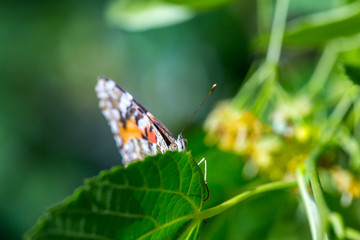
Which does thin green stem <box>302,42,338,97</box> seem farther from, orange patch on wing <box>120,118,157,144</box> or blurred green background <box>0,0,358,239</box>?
blurred green background <box>0,0,358,239</box>

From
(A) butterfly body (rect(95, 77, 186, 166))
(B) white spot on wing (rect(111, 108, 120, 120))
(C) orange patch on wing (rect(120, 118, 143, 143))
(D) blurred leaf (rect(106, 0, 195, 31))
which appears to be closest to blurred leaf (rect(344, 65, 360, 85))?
(A) butterfly body (rect(95, 77, 186, 166))

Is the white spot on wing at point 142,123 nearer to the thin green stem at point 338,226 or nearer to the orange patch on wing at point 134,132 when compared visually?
the orange patch on wing at point 134,132

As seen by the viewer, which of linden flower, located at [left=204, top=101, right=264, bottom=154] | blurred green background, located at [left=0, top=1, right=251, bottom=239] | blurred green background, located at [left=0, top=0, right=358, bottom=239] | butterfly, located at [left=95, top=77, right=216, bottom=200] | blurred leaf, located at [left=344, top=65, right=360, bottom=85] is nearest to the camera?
blurred leaf, located at [left=344, top=65, right=360, bottom=85]

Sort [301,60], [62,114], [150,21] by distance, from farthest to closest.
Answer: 1. [62,114]
2. [301,60]
3. [150,21]

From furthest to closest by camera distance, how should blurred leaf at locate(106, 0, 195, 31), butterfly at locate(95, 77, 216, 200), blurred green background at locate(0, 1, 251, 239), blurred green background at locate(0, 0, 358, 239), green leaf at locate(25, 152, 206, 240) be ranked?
blurred green background at locate(0, 1, 251, 239)
blurred green background at locate(0, 0, 358, 239)
blurred leaf at locate(106, 0, 195, 31)
butterfly at locate(95, 77, 216, 200)
green leaf at locate(25, 152, 206, 240)

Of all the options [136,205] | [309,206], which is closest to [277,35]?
[309,206]

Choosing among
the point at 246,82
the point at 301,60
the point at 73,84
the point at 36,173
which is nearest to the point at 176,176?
the point at 246,82

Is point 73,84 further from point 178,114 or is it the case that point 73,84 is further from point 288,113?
point 288,113

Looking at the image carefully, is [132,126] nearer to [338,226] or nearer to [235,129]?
[235,129]
